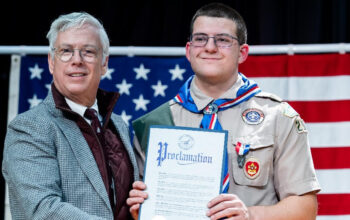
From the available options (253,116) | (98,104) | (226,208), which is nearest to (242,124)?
(253,116)

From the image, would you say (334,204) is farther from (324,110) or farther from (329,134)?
(324,110)

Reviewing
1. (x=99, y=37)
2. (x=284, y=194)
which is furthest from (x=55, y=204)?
(x=284, y=194)

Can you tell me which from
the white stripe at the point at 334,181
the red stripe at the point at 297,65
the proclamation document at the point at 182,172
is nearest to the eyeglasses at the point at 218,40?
the proclamation document at the point at 182,172

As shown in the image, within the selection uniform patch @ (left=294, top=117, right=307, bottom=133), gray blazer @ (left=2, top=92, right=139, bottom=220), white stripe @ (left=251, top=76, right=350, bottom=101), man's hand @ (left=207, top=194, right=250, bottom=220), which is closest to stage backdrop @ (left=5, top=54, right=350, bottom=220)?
white stripe @ (left=251, top=76, right=350, bottom=101)

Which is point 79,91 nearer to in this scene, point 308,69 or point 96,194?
point 96,194

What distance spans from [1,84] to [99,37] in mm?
1799

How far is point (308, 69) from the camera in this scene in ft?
12.0

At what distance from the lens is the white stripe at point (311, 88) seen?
3609mm

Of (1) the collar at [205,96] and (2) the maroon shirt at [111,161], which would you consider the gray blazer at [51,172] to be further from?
(1) the collar at [205,96]

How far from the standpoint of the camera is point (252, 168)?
7.93 ft

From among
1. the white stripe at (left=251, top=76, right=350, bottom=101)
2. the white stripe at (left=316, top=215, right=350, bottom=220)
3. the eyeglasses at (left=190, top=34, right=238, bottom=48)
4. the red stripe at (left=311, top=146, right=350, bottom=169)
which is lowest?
the white stripe at (left=316, top=215, right=350, bottom=220)

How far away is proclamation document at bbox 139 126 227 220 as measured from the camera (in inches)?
87.7

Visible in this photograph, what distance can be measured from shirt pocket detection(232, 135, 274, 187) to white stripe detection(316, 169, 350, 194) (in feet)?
4.12

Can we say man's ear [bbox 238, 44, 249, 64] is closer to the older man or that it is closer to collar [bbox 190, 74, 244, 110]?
collar [bbox 190, 74, 244, 110]
